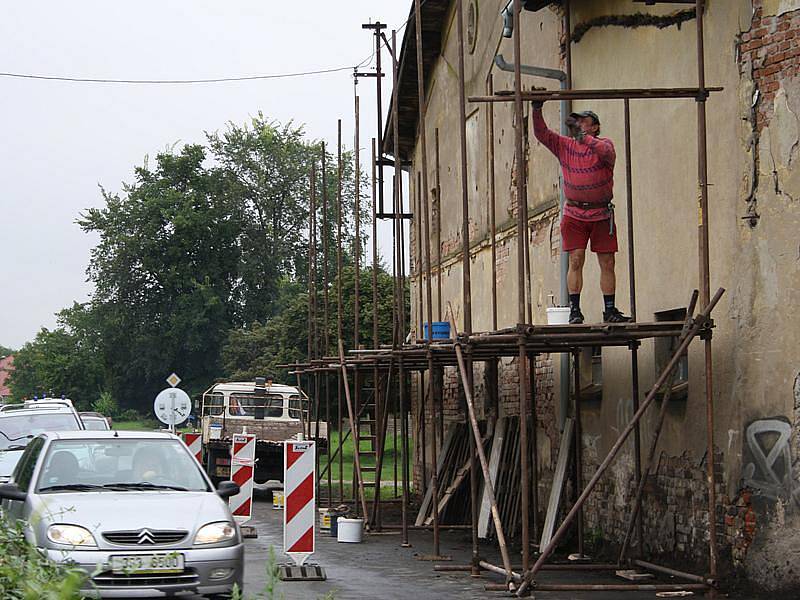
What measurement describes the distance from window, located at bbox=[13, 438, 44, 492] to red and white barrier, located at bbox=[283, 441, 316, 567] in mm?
2464

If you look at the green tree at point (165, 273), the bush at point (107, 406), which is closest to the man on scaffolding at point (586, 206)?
the green tree at point (165, 273)

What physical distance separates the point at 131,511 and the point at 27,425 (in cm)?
1199

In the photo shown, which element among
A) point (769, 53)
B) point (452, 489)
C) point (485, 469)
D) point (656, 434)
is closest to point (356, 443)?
point (452, 489)

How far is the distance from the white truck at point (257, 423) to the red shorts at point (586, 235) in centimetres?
1426

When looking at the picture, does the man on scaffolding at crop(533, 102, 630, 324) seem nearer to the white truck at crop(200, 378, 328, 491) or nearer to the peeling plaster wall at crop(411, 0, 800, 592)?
the peeling plaster wall at crop(411, 0, 800, 592)

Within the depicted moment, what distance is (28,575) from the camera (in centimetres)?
478

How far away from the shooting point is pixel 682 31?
1275cm

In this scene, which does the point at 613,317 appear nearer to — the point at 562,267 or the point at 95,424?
the point at 562,267

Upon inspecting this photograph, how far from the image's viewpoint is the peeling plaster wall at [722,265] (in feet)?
35.6

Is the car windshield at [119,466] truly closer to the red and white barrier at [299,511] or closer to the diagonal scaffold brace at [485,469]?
the red and white barrier at [299,511]

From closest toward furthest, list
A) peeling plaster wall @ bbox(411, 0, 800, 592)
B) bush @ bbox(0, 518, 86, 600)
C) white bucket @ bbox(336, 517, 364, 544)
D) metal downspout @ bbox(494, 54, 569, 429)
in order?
bush @ bbox(0, 518, 86, 600) < peeling plaster wall @ bbox(411, 0, 800, 592) < metal downspout @ bbox(494, 54, 569, 429) < white bucket @ bbox(336, 517, 364, 544)

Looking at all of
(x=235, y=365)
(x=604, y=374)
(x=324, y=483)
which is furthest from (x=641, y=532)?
(x=235, y=365)

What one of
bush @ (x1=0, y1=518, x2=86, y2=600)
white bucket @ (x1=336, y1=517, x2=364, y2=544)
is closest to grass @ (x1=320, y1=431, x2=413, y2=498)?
white bucket @ (x1=336, y1=517, x2=364, y2=544)

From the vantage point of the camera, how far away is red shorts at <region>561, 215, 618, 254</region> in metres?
12.3
